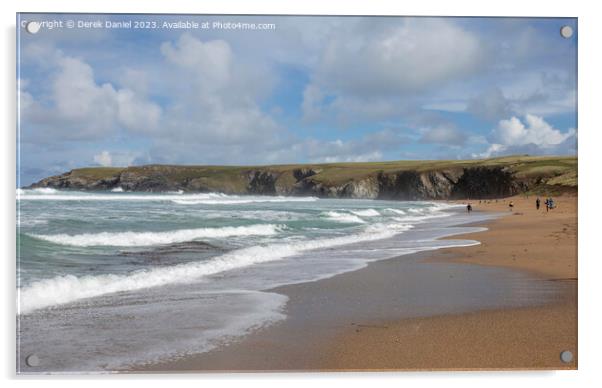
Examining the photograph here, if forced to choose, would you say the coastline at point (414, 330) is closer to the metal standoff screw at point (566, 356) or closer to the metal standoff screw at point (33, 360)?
the metal standoff screw at point (566, 356)

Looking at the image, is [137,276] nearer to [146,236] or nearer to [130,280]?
[130,280]

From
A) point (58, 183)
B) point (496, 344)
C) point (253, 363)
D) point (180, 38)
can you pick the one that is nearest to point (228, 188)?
point (58, 183)

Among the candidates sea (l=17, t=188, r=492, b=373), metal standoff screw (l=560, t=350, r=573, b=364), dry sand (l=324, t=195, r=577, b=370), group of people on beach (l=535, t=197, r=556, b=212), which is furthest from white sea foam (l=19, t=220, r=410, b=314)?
group of people on beach (l=535, t=197, r=556, b=212)

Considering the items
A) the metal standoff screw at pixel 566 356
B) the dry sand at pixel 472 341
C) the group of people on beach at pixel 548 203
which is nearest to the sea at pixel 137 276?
the dry sand at pixel 472 341

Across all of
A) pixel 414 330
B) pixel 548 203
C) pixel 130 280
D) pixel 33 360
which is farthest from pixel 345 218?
pixel 33 360

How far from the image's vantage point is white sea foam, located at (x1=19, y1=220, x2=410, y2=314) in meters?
4.20

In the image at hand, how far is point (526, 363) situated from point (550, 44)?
2509 millimetres

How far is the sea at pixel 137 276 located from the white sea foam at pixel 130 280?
12mm

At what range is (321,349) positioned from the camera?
3609mm

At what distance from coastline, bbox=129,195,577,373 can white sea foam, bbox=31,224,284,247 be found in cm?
217

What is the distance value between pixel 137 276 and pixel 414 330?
285 centimetres

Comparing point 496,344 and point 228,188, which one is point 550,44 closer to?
point 496,344

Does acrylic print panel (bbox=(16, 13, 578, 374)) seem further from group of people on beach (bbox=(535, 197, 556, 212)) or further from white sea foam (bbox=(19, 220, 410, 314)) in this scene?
group of people on beach (bbox=(535, 197, 556, 212))
